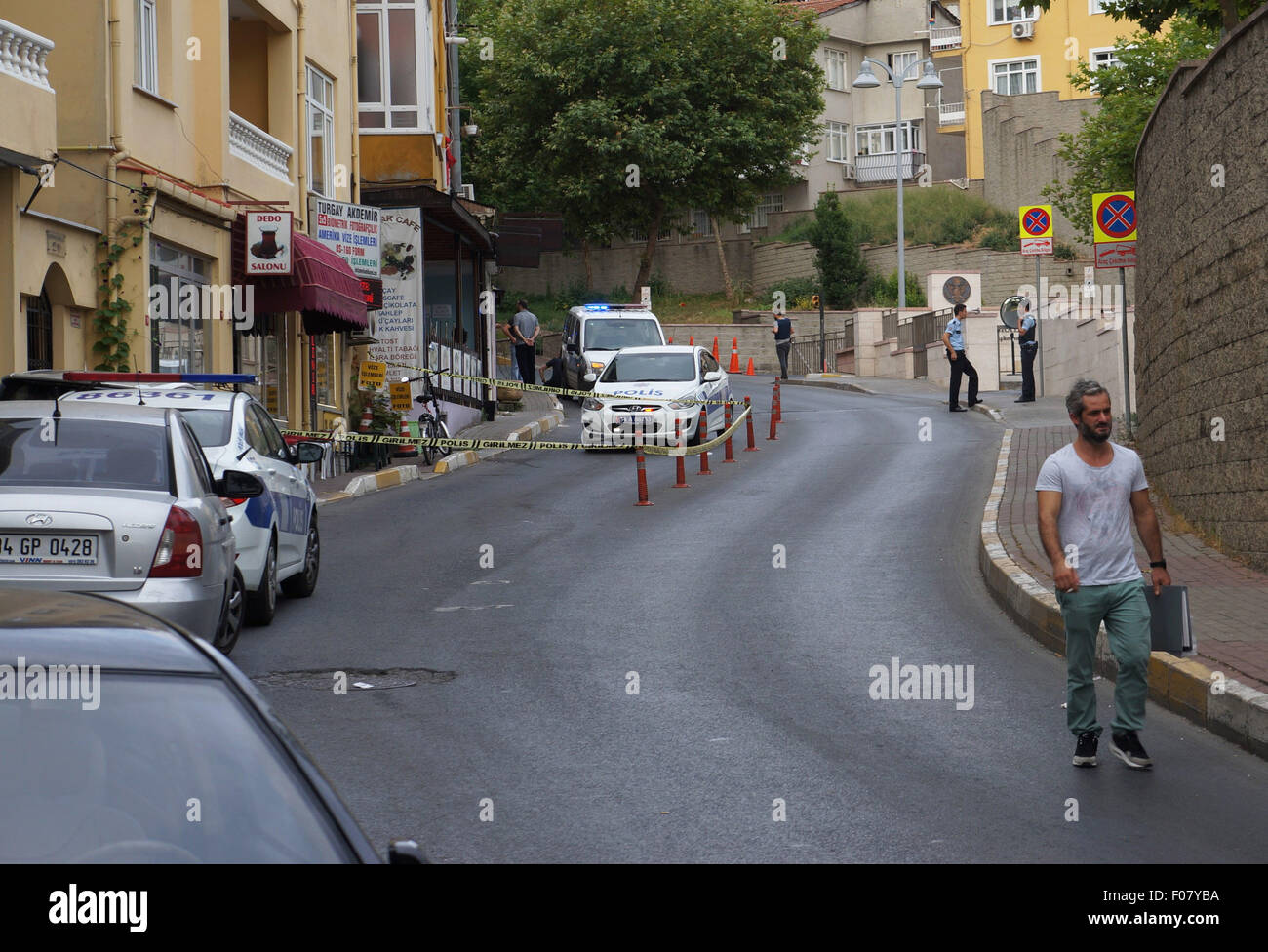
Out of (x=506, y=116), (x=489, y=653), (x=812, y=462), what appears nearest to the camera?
(x=489, y=653)

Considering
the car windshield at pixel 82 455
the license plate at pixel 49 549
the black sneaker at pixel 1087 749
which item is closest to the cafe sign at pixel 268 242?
the car windshield at pixel 82 455

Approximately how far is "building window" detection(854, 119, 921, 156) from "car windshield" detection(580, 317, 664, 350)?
Result: 133 feet

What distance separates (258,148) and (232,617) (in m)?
14.7

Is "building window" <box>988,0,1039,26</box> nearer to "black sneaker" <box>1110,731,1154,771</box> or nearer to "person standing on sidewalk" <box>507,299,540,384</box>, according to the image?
"person standing on sidewalk" <box>507,299,540,384</box>

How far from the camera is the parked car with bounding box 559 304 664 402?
113 ft

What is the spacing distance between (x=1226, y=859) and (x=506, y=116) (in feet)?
178

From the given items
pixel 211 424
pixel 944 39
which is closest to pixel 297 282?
pixel 211 424

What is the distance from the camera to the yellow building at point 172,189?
16.8 metres

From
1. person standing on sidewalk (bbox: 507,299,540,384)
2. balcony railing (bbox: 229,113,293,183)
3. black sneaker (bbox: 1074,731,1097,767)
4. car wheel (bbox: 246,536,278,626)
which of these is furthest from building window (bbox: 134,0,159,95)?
person standing on sidewalk (bbox: 507,299,540,384)

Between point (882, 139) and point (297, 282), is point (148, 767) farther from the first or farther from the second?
point (882, 139)

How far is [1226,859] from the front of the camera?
589 centimetres

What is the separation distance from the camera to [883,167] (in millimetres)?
72438
